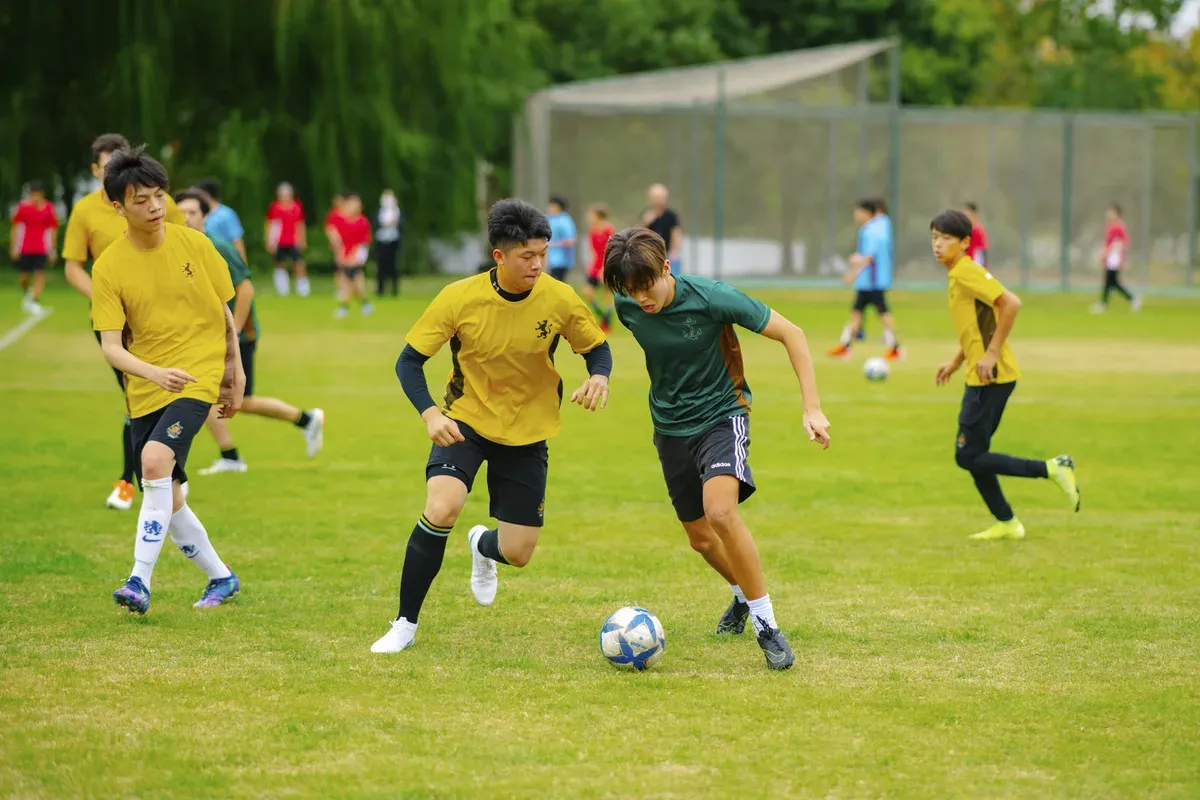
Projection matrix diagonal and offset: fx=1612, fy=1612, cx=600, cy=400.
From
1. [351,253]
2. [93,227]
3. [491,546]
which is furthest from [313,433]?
[351,253]

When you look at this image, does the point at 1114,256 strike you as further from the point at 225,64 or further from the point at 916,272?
the point at 225,64

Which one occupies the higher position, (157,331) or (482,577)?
(157,331)

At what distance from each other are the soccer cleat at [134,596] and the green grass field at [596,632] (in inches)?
5.7

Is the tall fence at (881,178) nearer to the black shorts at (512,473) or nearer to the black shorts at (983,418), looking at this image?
the black shorts at (983,418)

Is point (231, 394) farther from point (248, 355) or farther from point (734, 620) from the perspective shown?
point (248, 355)

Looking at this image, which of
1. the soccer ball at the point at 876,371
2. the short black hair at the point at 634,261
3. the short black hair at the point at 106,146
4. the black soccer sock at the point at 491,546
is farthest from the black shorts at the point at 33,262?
the short black hair at the point at 634,261

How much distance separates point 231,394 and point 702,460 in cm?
229

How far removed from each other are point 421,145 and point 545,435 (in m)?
28.3

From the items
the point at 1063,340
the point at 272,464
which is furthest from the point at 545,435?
the point at 1063,340

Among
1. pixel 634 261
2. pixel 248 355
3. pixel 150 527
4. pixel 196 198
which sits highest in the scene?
pixel 196 198

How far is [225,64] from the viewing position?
32.5 metres

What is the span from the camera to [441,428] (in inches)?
248

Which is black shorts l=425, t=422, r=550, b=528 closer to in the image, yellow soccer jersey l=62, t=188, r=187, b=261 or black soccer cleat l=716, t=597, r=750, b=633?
black soccer cleat l=716, t=597, r=750, b=633

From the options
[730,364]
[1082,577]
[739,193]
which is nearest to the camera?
[730,364]
